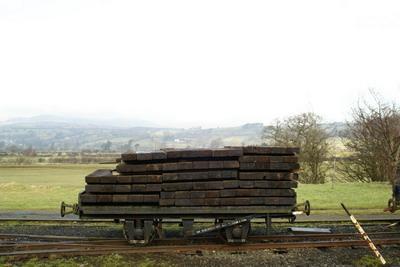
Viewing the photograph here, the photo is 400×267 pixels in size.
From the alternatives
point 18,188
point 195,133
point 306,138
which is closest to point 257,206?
point 18,188

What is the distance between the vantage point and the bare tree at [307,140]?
3575cm

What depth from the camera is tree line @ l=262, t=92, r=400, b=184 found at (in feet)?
97.7

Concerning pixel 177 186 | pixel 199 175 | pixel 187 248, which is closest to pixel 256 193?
pixel 199 175

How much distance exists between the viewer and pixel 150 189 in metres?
10.1

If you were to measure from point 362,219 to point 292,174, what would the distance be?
4963mm

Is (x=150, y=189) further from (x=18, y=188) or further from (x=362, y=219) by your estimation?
(x=18, y=188)

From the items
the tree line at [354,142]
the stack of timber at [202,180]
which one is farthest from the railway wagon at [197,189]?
the tree line at [354,142]

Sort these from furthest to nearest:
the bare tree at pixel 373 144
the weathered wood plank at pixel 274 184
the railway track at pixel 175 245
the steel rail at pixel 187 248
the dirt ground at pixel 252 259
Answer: the bare tree at pixel 373 144 → the weathered wood plank at pixel 274 184 → the railway track at pixel 175 245 → the steel rail at pixel 187 248 → the dirt ground at pixel 252 259

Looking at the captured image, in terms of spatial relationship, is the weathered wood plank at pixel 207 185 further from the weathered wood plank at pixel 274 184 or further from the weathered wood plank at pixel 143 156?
the weathered wood plank at pixel 143 156

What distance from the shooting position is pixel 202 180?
33.3 feet

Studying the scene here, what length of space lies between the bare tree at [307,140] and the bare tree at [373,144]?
2.15 m

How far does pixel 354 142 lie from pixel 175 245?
2583 centimetres

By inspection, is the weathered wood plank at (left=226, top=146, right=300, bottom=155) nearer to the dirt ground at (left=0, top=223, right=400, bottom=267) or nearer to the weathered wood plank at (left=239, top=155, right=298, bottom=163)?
the weathered wood plank at (left=239, top=155, right=298, bottom=163)

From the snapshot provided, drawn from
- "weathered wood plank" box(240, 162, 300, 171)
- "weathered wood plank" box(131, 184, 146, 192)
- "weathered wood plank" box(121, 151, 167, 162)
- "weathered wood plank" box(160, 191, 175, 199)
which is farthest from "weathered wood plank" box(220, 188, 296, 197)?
"weathered wood plank" box(131, 184, 146, 192)
